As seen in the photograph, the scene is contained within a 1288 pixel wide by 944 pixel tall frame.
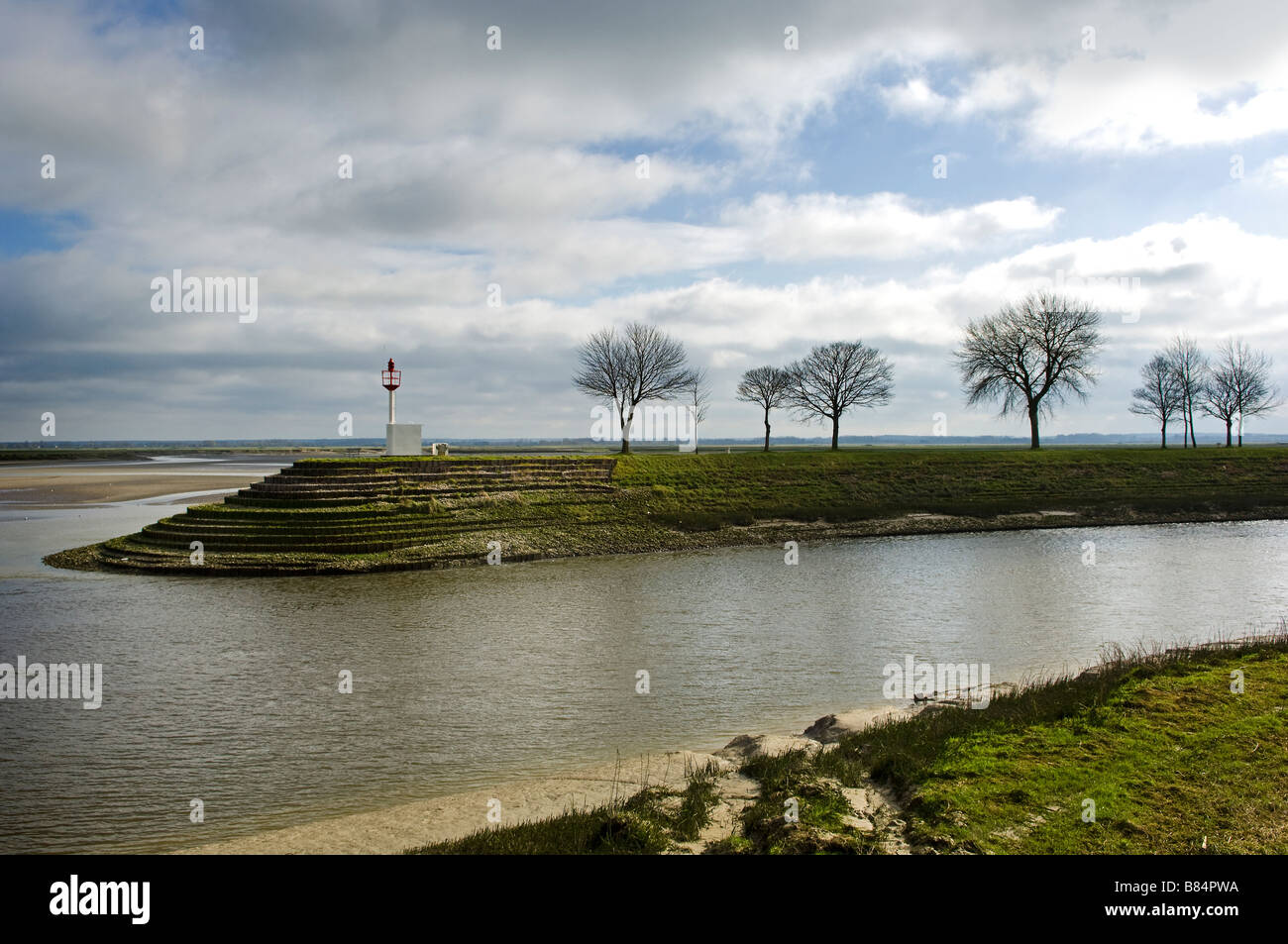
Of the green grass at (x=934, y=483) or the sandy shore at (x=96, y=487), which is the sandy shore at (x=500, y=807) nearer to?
the green grass at (x=934, y=483)

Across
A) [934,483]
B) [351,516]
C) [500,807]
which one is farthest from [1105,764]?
[934,483]

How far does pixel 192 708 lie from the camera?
13.1 metres

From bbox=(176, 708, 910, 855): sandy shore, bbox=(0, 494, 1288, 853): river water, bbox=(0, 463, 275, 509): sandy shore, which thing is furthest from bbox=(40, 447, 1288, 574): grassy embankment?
bbox=(0, 463, 275, 509): sandy shore

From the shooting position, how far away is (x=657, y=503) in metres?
40.3

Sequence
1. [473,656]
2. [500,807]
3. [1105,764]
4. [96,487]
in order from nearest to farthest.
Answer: [1105,764] < [500,807] < [473,656] < [96,487]

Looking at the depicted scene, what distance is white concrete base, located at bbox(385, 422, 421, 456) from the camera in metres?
40.1

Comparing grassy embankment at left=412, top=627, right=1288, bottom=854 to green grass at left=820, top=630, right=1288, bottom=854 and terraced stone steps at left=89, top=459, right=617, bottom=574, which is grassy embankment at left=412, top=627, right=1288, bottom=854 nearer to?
green grass at left=820, top=630, right=1288, bottom=854

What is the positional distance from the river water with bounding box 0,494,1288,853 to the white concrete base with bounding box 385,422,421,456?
14.4m

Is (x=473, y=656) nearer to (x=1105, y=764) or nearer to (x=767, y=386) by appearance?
(x=1105, y=764)

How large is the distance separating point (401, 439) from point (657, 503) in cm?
1399

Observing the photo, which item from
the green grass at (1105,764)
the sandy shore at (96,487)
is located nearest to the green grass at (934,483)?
the green grass at (1105,764)

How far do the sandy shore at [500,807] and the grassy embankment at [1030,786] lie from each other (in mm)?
408

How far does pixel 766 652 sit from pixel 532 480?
2455 cm
